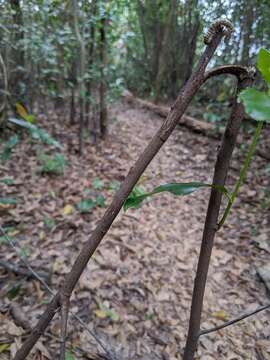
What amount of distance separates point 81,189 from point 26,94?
1.57 m

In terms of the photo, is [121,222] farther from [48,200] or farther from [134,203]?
[134,203]

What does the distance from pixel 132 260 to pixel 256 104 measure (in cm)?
168

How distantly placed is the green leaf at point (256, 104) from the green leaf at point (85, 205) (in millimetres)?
1943

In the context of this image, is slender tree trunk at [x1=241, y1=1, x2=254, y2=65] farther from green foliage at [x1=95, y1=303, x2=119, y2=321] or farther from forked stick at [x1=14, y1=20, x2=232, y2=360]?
forked stick at [x1=14, y1=20, x2=232, y2=360]

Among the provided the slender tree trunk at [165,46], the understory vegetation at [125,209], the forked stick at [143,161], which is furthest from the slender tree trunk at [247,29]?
the forked stick at [143,161]

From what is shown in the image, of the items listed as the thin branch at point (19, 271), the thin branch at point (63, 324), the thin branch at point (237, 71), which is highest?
the thin branch at point (237, 71)

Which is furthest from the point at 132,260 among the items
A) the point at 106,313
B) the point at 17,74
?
the point at 17,74

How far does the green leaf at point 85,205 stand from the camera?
2.26 metres

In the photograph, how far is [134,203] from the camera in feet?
2.14

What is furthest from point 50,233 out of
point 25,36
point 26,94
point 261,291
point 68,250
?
point 25,36

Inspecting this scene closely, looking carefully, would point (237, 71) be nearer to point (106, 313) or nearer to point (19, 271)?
point (106, 313)

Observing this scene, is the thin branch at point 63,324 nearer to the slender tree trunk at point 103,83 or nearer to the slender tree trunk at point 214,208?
the slender tree trunk at point 214,208

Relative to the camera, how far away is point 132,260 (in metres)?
1.95

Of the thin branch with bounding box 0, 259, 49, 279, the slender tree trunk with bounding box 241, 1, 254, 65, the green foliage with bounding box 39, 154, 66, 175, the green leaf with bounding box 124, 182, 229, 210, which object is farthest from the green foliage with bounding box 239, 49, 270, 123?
the slender tree trunk with bounding box 241, 1, 254, 65
